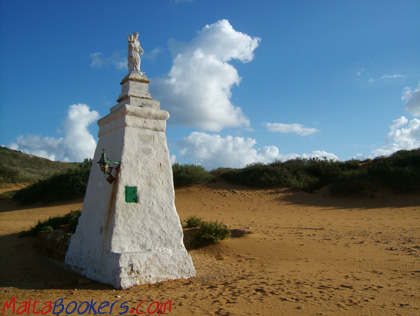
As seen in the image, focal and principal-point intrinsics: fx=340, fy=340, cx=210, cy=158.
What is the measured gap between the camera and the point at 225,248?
28.7ft

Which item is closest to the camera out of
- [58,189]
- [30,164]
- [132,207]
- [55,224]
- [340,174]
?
[132,207]

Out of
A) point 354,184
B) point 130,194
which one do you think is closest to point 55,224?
point 130,194

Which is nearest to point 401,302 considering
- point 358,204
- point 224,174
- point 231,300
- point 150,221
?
point 231,300

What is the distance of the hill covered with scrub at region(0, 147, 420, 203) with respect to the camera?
1755 centimetres

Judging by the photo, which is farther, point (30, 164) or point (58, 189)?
point (30, 164)

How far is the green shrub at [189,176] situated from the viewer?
68.1 ft

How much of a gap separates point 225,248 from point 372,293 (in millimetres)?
4496

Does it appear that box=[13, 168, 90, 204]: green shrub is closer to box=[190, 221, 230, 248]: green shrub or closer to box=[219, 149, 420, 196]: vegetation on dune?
box=[219, 149, 420, 196]: vegetation on dune

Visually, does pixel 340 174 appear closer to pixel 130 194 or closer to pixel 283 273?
pixel 283 273

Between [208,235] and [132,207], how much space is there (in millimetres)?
3728

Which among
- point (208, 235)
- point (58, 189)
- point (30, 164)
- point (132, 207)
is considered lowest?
point (208, 235)

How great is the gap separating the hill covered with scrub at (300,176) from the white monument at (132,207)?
13.7 metres

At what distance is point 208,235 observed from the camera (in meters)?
9.12

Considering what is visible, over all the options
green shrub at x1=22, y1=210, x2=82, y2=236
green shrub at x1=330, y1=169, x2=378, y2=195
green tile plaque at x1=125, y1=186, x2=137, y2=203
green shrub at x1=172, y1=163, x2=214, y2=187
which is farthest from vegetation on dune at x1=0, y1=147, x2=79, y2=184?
green tile plaque at x1=125, y1=186, x2=137, y2=203
